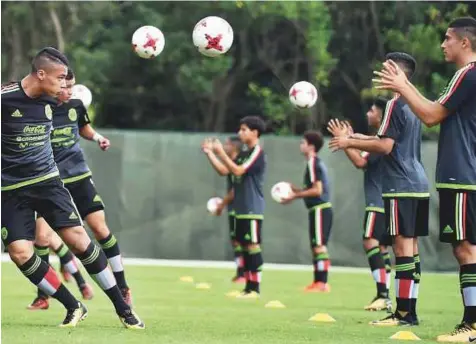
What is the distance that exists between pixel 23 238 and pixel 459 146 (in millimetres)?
3371

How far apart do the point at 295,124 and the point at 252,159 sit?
2233cm

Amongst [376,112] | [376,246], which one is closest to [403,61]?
[376,112]

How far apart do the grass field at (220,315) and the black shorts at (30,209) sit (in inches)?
30.2

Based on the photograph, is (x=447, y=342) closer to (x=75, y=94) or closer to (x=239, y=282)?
(x=75, y=94)

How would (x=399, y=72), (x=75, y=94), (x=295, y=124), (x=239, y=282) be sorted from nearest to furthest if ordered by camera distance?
(x=399, y=72) → (x=75, y=94) → (x=239, y=282) → (x=295, y=124)

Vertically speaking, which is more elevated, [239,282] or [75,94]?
[75,94]

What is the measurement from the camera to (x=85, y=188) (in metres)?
11.1

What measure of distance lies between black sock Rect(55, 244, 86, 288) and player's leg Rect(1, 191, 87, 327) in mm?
3605

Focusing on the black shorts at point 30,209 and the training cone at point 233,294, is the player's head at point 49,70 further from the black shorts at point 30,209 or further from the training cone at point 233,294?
the training cone at point 233,294

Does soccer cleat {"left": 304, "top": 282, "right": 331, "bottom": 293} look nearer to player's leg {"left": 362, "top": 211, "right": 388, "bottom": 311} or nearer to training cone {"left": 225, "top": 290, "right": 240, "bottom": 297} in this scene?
training cone {"left": 225, "top": 290, "right": 240, "bottom": 297}

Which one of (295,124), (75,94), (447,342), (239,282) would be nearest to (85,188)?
(75,94)

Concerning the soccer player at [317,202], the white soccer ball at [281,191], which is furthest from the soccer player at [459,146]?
the white soccer ball at [281,191]

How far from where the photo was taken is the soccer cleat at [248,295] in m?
13.6

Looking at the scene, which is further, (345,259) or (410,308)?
(345,259)
